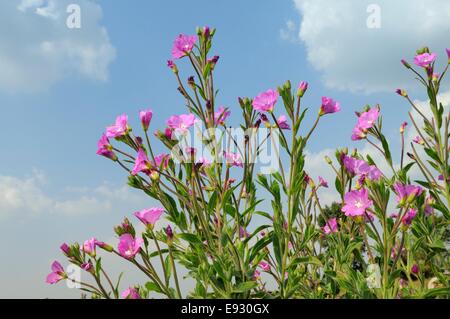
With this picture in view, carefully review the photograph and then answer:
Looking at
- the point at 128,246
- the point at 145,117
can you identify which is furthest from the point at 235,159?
the point at 128,246

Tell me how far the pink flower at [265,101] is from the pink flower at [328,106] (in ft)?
0.81

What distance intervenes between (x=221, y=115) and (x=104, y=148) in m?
0.63

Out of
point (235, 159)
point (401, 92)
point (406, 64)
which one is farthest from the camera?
point (401, 92)

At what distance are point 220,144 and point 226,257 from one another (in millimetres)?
562

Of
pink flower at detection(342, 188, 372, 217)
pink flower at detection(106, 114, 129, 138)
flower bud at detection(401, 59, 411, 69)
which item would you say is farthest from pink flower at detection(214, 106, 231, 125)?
flower bud at detection(401, 59, 411, 69)

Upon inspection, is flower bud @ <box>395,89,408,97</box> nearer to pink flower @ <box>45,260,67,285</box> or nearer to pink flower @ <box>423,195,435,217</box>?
pink flower @ <box>423,195,435,217</box>

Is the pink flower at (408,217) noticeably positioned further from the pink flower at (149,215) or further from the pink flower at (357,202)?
the pink flower at (149,215)

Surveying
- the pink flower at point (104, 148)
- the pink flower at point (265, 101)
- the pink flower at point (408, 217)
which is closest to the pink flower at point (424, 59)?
the pink flower at point (265, 101)

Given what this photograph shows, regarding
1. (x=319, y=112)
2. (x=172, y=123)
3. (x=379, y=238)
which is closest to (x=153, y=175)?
(x=172, y=123)

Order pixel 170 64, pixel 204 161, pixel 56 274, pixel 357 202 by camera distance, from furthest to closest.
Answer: pixel 170 64
pixel 204 161
pixel 56 274
pixel 357 202

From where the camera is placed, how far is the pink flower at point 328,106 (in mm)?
2398

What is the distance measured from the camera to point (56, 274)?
2.29 metres

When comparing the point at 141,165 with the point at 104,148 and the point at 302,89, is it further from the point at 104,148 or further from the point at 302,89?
the point at 302,89
